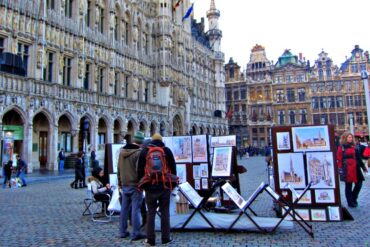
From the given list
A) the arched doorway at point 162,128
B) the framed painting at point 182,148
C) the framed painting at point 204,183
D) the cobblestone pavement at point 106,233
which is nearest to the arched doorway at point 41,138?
the arched doorway at point 162,128

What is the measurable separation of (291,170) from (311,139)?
0.94 metres

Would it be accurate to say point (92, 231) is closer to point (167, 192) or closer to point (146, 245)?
point (146, 245)

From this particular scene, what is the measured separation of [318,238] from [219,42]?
2201 inches

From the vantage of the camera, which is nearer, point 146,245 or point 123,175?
point 146,245

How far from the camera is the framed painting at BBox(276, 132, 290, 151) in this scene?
29.1 ft

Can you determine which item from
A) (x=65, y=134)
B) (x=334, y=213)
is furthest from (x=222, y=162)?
(x=65, y=134)

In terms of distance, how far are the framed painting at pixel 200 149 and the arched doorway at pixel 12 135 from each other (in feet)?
51.1

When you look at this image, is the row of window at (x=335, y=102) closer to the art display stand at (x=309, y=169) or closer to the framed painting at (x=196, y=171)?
the framed painting at (x=196, y=171)

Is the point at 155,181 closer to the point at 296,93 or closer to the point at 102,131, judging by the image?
the point at 102,131

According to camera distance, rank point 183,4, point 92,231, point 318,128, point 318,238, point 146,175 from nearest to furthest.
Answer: point 146,175
point 318,238
point 92,231
point 318,128
point 183,4

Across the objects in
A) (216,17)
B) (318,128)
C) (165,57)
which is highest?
(216,17)

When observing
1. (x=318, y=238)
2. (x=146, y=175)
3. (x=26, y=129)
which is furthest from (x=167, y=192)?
(x=26, y=129)

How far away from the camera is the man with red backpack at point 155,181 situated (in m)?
6.10

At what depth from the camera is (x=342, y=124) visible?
60938 mm
